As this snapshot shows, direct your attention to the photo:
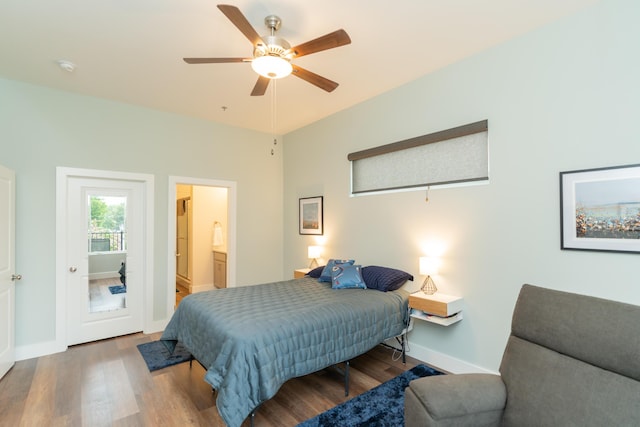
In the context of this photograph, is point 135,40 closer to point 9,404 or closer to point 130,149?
point 130,149

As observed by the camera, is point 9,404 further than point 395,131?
No

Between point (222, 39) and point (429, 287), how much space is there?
3.03 metres

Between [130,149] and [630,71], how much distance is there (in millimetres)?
5087

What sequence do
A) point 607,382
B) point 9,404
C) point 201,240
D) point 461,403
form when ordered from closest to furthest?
point 607,382, point 461,403, point 9,404, point 201,240

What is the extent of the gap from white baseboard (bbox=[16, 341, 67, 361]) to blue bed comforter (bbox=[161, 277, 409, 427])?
1522mm

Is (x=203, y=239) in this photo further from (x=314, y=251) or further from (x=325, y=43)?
(x=325, y=43)

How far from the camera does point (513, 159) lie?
268cm

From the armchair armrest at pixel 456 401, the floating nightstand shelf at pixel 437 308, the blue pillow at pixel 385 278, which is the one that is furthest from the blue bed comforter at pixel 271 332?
the armchair armrest at pixel 456 401

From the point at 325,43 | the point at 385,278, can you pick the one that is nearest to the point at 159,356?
the point at 385,278

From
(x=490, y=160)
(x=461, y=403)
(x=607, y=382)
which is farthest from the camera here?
(x=490, y=160)

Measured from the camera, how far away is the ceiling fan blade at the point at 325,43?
193cm

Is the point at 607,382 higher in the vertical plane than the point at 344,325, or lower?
higher

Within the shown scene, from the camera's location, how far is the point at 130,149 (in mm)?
4086

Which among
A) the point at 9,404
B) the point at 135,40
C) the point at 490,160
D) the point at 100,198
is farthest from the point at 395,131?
the point at 9,404
